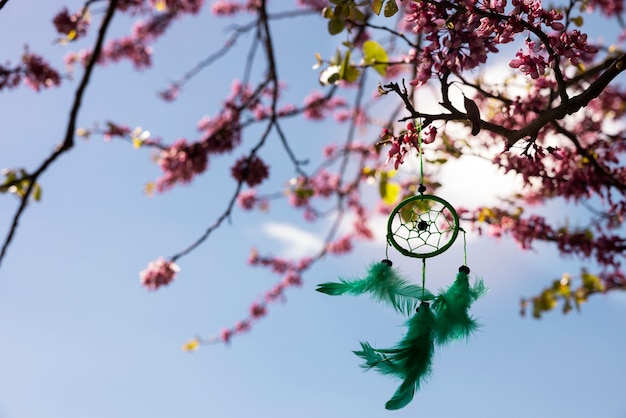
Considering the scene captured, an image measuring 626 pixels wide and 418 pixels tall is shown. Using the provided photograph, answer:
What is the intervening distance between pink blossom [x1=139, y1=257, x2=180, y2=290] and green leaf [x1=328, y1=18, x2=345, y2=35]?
341 cm

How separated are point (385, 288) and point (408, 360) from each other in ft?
0.83

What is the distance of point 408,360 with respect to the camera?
6.29 feet

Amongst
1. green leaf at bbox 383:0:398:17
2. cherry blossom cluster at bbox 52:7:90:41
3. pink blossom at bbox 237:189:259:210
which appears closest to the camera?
green leaf at bbox 383:0:398:17

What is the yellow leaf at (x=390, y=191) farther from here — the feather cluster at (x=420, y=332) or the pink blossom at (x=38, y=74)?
the pink blossom at (x=38, y=74)

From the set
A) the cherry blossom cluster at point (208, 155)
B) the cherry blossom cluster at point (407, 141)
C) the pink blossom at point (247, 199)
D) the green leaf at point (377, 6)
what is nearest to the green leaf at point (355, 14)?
the green leaf at point (377, 6)

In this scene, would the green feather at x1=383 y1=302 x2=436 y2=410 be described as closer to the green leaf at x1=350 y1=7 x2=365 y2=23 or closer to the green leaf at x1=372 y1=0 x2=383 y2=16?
the green leaf at x1=372 y1=0 x2=383 y2=16

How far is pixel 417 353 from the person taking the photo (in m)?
1.92

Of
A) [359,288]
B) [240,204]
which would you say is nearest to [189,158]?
[240,204]

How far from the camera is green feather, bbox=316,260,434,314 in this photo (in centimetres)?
201

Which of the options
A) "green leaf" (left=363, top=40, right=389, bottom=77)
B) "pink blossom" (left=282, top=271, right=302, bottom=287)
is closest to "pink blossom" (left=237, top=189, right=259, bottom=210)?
"pink blossom" (left=282, top=271, right=302, bottom=287)

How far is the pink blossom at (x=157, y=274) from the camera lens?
5.24 meters

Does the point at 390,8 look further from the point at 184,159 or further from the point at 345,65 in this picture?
the point at 184,159

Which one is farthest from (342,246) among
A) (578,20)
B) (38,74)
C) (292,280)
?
(578,20)

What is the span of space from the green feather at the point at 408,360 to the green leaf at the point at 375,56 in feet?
4.33
